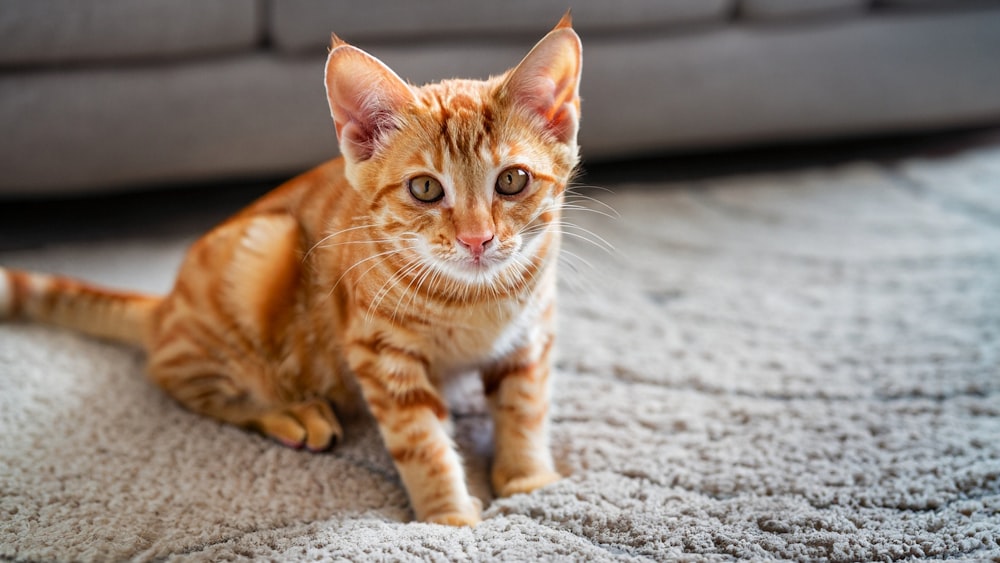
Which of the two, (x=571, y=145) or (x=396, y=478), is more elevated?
(x=571, y=145)

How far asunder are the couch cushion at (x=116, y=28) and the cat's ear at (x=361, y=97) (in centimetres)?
99

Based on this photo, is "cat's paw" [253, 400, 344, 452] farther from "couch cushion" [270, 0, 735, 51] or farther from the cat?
"couch cushion" [270, 0, 735, 51]

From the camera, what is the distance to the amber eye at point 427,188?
1.12m

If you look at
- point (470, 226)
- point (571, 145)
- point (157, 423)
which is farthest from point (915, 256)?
point (157, 423)

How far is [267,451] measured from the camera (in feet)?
4.40

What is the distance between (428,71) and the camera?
6.90ft

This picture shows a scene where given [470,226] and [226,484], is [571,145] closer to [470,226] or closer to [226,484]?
[470,226]

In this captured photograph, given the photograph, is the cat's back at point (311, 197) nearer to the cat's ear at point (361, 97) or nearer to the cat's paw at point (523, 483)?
the cat's ear at point (361, 97)

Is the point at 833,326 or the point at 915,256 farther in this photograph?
the point at 915,256

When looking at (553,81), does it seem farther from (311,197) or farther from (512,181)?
(311,197)

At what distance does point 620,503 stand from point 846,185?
5.28 feet

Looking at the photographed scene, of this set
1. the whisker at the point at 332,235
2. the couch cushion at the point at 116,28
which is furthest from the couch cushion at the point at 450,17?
the whisker at the point at 332,235

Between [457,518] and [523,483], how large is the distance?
126 mm

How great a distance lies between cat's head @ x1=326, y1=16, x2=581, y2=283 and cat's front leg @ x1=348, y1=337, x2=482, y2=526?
0.18m
